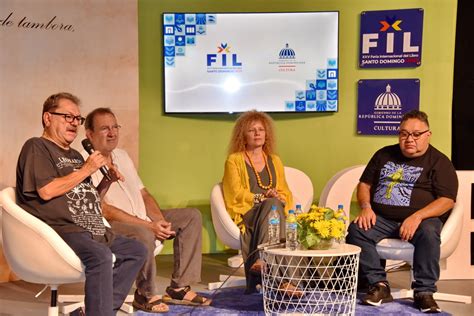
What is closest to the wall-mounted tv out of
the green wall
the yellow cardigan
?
the green wall

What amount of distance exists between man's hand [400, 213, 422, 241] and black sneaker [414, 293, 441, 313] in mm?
361

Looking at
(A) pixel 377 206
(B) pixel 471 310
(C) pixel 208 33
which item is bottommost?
(B) pixel 471 310

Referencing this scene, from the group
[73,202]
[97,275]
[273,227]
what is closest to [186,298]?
[273,227]

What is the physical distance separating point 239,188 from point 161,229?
2.49 ft

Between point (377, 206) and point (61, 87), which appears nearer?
point (377, 206)

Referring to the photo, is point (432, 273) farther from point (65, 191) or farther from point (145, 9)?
point (145, 9)

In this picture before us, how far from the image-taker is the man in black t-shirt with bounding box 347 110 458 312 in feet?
14.3

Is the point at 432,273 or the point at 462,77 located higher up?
the point at 462,77

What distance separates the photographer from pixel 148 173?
618 centimetres

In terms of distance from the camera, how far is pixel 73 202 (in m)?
3.58

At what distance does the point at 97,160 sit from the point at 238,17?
277 cm

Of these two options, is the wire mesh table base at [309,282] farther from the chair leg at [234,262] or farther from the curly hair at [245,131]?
the chair leg at [234,262]

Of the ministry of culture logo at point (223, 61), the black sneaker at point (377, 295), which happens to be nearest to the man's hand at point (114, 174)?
the black sneaker at point (377, 295)

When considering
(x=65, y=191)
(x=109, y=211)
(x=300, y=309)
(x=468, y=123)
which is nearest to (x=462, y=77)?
(x=468, y=123)
